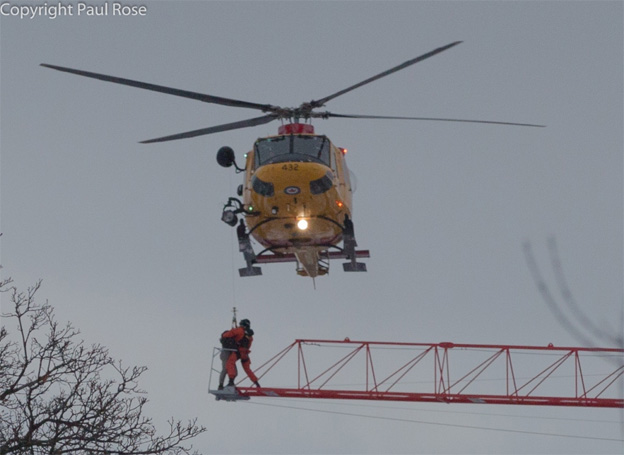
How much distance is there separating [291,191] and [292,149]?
1.42 m

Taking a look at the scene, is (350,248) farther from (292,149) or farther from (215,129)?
(215,129)

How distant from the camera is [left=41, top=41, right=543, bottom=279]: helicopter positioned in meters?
32.3

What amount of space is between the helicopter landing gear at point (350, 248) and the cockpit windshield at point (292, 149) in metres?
1.77

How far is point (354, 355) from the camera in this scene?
3559cm

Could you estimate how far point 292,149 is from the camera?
33031mm

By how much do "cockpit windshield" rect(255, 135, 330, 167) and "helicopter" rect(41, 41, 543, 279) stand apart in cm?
2

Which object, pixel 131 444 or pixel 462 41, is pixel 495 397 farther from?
pixel 131 444

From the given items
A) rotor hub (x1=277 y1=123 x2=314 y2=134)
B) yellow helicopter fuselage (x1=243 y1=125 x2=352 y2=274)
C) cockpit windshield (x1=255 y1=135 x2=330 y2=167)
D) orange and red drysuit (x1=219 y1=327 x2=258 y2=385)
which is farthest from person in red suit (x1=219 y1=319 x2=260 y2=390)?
rotor hub (x1=277 y1=123 x2=314 y2=134)

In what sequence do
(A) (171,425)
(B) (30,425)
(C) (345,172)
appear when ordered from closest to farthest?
(B) (30,425)
(A) (171,425)
(C) (345,172)

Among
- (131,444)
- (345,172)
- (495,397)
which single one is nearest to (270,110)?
(345,172)

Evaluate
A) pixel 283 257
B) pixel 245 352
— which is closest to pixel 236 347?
pixel 245 352

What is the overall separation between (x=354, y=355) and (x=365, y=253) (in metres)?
2.80

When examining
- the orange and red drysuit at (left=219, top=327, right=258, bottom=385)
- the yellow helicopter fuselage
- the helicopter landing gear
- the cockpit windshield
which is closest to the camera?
the yellow helicopter fuselage

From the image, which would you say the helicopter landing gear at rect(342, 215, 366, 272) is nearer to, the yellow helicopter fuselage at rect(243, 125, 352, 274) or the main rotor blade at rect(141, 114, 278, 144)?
the yellow helicopter fuselage at rect(243, 125, 352, 274)
